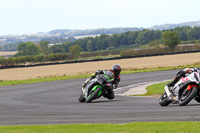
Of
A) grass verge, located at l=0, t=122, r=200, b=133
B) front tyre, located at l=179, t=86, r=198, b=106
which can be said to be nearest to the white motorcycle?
front tyre, located at l=179, t=86, r=198, b=106

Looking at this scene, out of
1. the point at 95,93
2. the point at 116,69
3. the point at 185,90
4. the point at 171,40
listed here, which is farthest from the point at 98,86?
the point at 171,40

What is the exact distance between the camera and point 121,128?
9.74 m

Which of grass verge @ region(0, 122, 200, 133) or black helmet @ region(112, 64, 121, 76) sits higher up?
black helmet @ region(112, 64, 121, 76)

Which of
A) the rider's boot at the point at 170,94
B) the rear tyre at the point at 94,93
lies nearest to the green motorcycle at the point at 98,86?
the rear tyre at the point at 94,93

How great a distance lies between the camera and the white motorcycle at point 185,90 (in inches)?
490

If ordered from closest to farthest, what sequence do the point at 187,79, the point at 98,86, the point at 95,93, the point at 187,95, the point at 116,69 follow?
the point at 187,79 → the point at 187,95 → the point at 95,93 → the point at 98,86 → the point at 116,69

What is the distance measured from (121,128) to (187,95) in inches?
148

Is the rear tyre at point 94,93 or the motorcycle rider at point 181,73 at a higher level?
the motorcycle rider at point 181,73

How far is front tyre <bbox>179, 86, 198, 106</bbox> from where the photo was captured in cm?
1239

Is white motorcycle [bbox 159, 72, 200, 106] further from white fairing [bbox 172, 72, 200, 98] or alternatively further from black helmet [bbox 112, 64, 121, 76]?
black helmet [bbox 112, 64, 121, 76]

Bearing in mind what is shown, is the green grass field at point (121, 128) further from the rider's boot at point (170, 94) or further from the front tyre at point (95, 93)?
the front tyre at point (95, 93)

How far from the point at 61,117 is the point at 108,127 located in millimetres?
3318

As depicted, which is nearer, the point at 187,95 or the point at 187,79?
the point at 187,79

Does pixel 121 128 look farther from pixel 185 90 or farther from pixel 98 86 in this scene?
pixel 98 86
